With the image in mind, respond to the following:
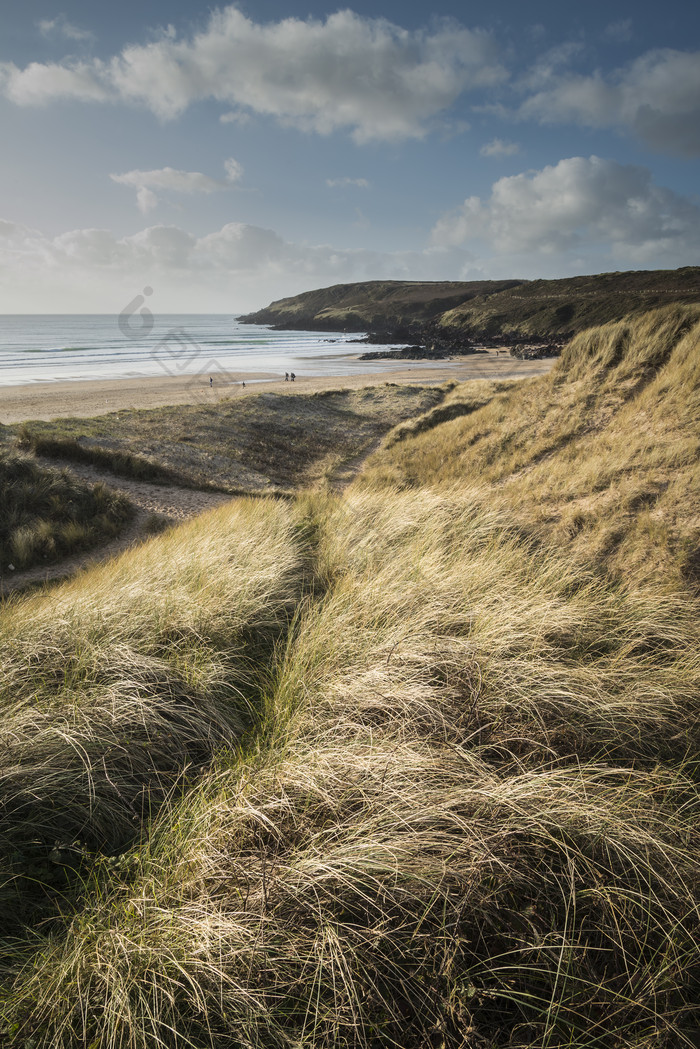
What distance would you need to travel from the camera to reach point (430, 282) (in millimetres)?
152750

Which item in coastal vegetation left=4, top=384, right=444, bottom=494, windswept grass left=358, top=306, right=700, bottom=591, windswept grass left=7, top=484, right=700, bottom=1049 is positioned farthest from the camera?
coastal vegetation left=4, top=384, right=444, bottom=494

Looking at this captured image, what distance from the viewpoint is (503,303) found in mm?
97500

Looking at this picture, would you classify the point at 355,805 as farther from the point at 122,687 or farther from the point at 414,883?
the point at 122,687

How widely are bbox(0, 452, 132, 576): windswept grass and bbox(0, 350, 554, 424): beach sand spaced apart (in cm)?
967

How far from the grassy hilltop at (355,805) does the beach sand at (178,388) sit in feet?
57.2

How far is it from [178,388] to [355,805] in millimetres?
33030

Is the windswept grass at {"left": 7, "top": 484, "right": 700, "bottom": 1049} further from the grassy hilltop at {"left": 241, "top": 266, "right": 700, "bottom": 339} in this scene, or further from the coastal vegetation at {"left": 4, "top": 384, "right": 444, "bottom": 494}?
the grassy hilltop at {"left": 241, "top": 266, "right": 700, "bottom": 339}

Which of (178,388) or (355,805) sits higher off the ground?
(178,388)

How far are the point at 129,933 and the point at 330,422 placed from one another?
21277mm

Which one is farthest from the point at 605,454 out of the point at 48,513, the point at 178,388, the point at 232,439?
the point at 178,388

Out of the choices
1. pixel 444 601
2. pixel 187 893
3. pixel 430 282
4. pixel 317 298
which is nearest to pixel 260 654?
pixel 444 601

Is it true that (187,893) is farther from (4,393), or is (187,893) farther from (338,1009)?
(4,393)

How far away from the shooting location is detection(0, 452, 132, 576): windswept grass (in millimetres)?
7734

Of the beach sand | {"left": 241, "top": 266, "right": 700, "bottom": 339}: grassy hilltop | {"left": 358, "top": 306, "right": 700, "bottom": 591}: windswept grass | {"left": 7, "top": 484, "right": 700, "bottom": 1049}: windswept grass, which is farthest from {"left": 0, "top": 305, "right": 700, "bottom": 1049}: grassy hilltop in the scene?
{"left": 241, "top": 266, "right": 700, "bottom": 339}: grassy hilltop
